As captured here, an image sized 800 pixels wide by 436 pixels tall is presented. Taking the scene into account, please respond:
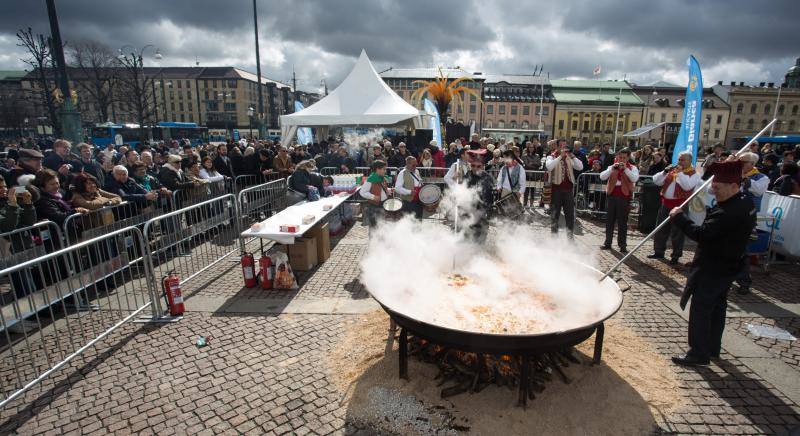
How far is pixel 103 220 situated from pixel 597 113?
265ft

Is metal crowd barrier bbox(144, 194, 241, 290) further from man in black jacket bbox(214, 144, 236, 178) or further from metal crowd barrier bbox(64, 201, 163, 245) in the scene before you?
man in black jacket bbox(214, 144, 236, 178)

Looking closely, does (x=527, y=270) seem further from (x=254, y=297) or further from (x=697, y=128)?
(x=697, y=128)

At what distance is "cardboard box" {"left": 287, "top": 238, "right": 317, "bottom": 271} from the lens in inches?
271

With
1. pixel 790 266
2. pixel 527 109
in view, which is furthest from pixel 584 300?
pixel 527 109

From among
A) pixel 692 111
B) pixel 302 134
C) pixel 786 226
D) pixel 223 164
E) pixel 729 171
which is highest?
pixel 692 111

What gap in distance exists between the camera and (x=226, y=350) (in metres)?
4.44

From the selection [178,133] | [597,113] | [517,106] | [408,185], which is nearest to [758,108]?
[597,113]

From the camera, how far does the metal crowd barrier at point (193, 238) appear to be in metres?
6.40

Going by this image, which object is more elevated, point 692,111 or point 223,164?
point 692,111

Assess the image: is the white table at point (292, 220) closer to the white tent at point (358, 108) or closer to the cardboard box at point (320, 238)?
the cardboard box at point (320, 238)

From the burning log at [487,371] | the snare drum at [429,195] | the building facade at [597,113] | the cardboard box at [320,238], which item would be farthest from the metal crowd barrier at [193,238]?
the building facade at [597,113]

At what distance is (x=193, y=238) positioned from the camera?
23.5 ft

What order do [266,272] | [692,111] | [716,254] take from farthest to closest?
[692,111] → [266,272] → [716,254]

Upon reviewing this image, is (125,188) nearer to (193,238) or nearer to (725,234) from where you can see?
(193,238)
